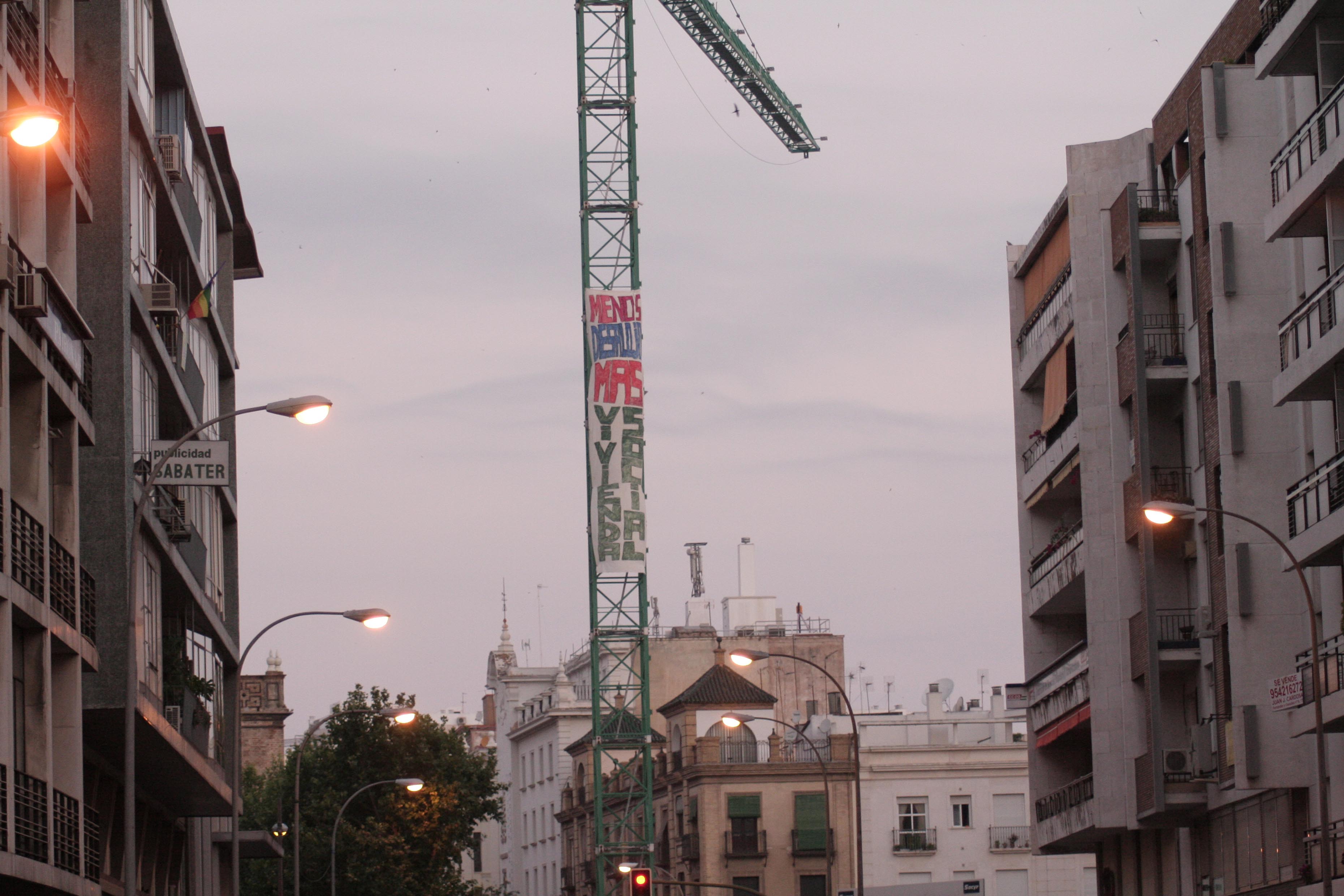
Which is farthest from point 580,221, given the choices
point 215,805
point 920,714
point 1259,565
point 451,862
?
point 1259,565

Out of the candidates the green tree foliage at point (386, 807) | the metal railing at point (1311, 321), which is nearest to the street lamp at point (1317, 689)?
the metal railing at point (1311, 321)

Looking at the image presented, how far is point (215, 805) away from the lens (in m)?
46.2

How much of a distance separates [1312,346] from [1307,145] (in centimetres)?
328

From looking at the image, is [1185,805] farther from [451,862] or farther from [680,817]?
[680,817]

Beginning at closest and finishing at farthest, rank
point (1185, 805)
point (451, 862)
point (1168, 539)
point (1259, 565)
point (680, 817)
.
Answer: point (1259, 565)
point (1185, 805)
point (1168, 539)
point (451, 862)
point (680, 817)

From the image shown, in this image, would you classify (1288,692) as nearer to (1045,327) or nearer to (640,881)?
(640,881)

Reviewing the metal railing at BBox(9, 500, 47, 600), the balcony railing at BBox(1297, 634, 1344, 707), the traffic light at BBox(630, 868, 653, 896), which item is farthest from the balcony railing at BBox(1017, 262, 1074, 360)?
the metal railing at BBox(9, 500, 47, 600)

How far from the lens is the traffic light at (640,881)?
1750 inches

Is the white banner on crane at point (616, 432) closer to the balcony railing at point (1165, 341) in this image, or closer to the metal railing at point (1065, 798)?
the metal railing at point (1065, 798)

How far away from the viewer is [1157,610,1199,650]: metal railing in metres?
44.9

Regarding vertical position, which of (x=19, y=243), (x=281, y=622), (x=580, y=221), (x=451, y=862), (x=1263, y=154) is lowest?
(x=451, y=862)

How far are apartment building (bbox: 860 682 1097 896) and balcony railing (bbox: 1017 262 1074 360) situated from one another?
37108 mm

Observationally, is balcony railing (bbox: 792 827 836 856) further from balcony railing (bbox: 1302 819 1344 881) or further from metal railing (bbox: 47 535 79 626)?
metal railing (bbox: 47 535 79 626)

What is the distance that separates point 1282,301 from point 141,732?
22146mm
